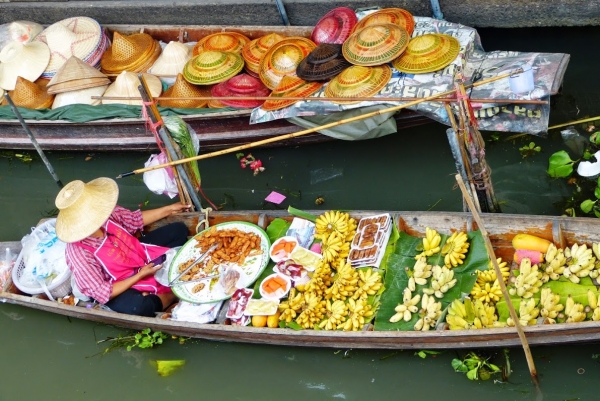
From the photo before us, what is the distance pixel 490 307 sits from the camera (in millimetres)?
4930

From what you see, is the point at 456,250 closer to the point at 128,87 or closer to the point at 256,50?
the point at 256,50

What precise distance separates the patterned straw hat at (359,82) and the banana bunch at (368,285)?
64.5 inches

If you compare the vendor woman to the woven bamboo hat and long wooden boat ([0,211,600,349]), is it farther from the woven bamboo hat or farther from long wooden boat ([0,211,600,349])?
the woven bamboo hat

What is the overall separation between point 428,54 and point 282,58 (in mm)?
1419

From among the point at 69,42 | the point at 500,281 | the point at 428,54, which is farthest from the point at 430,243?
the point at 69,42

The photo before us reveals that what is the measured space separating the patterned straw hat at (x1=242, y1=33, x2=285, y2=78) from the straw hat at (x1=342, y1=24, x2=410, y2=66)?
99cm

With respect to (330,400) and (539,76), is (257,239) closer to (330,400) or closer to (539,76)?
(330,400)

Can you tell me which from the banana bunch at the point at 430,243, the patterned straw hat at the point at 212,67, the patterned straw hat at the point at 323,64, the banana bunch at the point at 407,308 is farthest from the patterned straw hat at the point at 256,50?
the banana bunch at the point at 407,308

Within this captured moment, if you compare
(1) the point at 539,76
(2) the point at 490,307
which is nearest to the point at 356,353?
(2) the point at 490,307

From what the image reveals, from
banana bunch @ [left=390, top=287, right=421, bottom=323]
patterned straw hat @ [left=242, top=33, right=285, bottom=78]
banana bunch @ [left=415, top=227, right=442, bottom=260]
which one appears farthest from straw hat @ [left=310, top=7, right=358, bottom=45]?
banana bunch @ [left=390, top=287, right=421, bottom=323]

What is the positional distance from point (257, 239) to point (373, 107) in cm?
152

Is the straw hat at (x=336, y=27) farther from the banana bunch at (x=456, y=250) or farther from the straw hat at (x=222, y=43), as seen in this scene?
the banana bunch at (x=456, y=250)

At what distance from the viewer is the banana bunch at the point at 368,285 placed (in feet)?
17.2

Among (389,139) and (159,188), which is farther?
(389,139)
